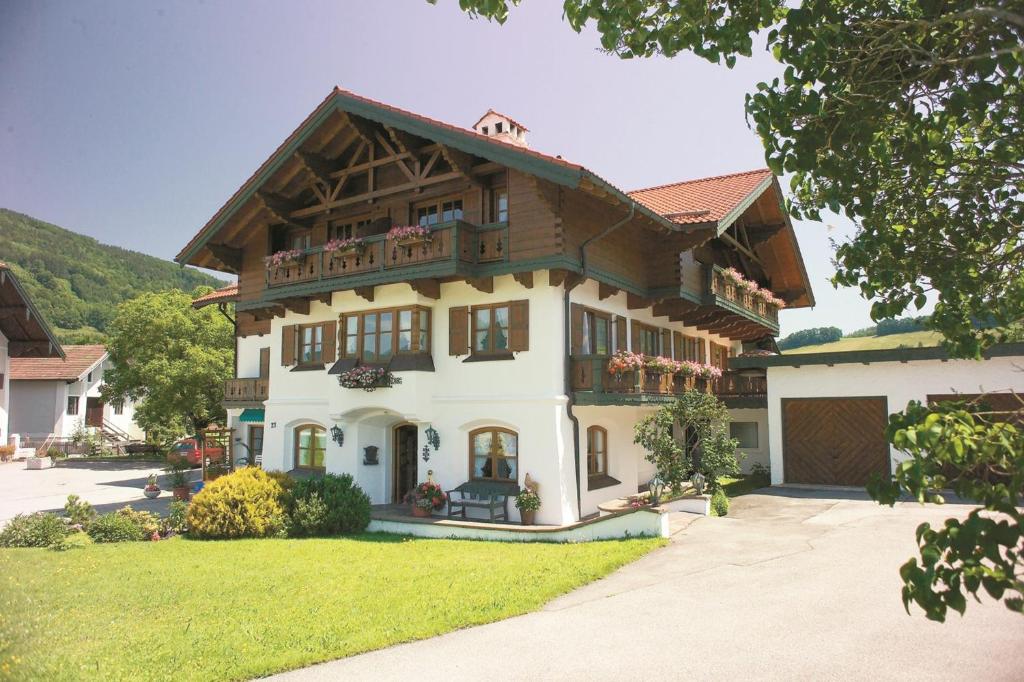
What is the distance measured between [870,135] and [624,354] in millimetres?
12319

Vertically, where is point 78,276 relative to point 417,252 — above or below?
above

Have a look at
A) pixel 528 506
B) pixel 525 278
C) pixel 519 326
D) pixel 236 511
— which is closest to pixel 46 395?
pixel 236 511

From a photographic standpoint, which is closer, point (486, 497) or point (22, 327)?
point (486, 497)

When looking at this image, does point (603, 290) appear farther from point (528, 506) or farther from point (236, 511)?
point (236, 511)

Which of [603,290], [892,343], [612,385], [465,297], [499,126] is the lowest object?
[612,385]

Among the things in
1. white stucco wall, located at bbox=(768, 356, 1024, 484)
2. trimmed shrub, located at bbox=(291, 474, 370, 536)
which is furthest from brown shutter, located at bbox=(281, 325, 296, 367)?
white stucco wall, located at bbox=(768, 356, 1024, 484)

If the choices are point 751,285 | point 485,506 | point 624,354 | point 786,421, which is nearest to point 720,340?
point 751,285

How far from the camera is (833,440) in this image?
780 inches

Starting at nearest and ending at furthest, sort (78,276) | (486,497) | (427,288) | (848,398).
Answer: (486,497) → (427,288) → (848,398) → (78,276)

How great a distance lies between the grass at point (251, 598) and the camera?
729 centimetres

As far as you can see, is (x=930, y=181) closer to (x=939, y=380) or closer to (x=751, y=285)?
(x=939, y=380)

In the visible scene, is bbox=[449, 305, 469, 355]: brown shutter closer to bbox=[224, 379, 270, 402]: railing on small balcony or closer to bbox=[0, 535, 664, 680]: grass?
bbox=[0, 535, 664, 680]: grass

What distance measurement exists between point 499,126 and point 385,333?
23.1ft

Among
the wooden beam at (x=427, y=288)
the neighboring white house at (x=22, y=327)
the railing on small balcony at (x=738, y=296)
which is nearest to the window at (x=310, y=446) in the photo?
the wooden beam at (x=427, y=288)
